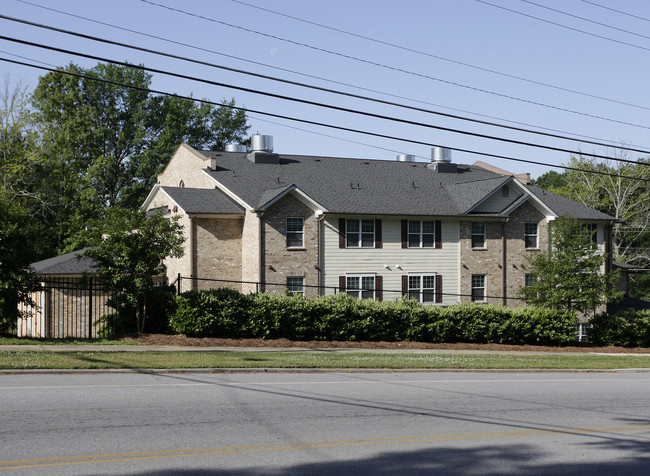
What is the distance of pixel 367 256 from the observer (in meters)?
33.9

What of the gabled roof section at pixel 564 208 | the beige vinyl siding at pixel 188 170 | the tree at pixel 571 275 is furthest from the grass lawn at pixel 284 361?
the beige vinyl siding at pixel 188 170

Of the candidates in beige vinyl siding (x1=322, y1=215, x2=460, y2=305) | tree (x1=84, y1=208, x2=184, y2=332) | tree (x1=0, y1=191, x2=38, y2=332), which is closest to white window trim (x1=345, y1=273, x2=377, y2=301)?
beige vinyl siding (x1=322, y1=215, x2=460, y2=305)

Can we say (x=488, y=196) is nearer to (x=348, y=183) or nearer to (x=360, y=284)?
(x=348, y=183)

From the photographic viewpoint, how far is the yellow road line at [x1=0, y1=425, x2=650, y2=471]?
814cm

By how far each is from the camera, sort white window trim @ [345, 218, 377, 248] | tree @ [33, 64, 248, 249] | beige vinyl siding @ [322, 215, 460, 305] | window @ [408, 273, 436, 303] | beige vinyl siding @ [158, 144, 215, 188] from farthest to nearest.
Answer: tree @ [33, 64, 248, 249] → beige vinyl siding @ [158, 144, 215, 188] → window @ [408, 273, 436, 303] → white window trim @ [345, 218, 377, 248] → beige vinyl siding @ [322, 215, 460, 305]

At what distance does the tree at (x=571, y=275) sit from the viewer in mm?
30312

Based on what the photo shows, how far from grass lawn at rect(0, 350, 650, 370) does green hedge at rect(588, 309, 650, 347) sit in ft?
25.6

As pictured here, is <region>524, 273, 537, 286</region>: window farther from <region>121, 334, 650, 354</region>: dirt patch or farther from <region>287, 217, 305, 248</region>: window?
<region>287, 217, 305, 248</region>: window

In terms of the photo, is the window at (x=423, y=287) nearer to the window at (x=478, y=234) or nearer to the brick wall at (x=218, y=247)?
the window at (x=478, y=234)

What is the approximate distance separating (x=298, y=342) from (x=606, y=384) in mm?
10625

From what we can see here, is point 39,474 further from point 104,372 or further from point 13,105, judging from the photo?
point 13,105

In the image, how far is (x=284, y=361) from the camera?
18.1 metres

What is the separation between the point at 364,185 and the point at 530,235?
31.7ft

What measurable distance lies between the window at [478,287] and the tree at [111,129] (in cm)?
3063
